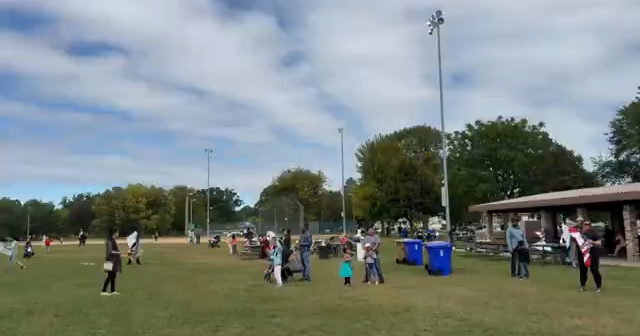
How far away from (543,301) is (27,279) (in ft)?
50.7

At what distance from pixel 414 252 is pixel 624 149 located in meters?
43.7

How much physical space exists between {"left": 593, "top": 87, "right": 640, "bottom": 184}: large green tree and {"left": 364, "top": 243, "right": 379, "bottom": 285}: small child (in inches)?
1707

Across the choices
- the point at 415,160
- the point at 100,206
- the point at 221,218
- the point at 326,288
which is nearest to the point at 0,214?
the point at 100,206

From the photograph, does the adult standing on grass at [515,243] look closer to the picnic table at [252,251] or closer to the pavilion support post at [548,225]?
the pavilion support post at [548,225]

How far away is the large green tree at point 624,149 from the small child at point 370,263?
43.4 m

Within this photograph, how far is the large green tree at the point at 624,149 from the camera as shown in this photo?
52.2 meters

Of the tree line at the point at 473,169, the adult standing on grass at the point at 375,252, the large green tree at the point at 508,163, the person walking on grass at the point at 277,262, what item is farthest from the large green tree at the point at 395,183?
the person walking on grass at the point at 277,262

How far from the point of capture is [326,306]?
11656 mm

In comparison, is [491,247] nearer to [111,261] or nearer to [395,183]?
[111,261]

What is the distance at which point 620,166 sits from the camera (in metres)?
59.4

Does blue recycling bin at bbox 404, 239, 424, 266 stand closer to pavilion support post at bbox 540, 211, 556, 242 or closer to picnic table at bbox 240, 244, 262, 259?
picnic table at bbox 240, 244, 262, 259

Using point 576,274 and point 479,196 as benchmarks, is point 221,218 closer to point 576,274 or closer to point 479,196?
point 479,196

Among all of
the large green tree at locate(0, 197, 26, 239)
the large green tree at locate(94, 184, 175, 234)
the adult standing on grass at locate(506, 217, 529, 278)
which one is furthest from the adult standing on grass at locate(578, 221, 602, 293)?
the large green tree at locate(0, 197, 26, 239)

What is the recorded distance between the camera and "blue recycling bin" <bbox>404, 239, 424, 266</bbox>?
2258 cm
